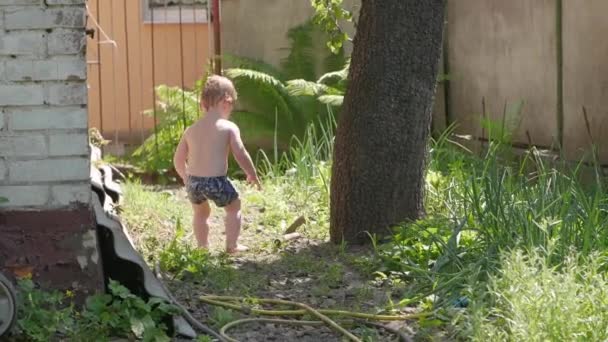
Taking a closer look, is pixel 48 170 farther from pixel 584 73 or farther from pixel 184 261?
pixel 584 73

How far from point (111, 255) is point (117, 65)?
835 cm

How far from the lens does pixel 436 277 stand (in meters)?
6.41

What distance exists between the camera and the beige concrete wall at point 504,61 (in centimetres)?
977

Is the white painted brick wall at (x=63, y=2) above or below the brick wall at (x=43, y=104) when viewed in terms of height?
above

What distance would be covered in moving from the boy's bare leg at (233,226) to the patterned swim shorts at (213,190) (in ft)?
0.14

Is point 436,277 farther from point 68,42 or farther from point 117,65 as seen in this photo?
point 117,65

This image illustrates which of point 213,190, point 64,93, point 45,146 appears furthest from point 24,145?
point 213,190

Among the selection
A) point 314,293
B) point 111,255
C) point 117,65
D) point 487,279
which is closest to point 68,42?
point 111,255

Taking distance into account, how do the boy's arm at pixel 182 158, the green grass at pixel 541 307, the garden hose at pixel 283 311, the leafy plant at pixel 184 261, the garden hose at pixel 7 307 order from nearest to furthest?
the green grass at pixel 541 307, the garden hose at pixel 7 307, the garden hose at pixel 283 311, the leafy plant at pixel 184 261, the boy's arm at pixel 182 158

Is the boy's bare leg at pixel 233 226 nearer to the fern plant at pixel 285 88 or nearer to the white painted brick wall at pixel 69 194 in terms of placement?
the white painted brick wall at pixel 69 194

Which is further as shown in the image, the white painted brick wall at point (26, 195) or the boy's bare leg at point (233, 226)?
the boy's bare leg at point (233, 226)

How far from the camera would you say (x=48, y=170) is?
5.83 metres

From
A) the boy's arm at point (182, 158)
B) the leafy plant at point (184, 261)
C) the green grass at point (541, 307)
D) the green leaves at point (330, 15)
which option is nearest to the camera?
the green grass at point (541, 307)

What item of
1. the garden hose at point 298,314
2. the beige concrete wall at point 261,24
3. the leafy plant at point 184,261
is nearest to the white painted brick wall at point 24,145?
the garden hose at point 298,314
